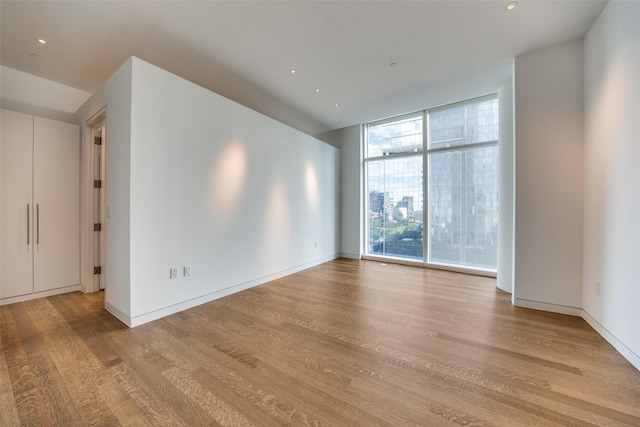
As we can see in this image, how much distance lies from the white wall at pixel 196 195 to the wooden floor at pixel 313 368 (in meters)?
0.46

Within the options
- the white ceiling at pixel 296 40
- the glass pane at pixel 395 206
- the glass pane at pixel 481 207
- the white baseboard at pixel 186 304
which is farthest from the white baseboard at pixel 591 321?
the white baseboard at pixel 186 304

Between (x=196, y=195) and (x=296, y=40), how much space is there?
85.4 inches

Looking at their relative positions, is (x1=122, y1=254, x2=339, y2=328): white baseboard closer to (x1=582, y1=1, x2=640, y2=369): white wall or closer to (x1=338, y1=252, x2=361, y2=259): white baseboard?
(x1=338, y1=252, x2=361, y2=259): white baseboard

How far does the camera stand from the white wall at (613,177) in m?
1.90

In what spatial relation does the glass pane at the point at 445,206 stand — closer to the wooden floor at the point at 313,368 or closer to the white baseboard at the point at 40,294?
the wooden floor at the point at 313,368

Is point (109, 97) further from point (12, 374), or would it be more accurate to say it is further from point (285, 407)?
point (285, 407)

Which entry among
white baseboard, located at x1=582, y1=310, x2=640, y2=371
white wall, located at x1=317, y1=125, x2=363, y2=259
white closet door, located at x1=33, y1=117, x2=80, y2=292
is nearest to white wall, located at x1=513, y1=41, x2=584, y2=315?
white baseboard, located at x1=582, y1=310, x2=640, y2=371

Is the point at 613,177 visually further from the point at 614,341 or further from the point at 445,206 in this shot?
the point at 445,206

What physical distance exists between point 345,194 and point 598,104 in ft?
13.9

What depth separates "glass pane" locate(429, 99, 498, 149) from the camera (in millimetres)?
4265

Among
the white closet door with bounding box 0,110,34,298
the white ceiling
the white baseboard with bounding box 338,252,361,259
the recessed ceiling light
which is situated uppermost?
the white ceiling

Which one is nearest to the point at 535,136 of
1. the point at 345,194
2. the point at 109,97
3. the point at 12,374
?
the point at 345,194

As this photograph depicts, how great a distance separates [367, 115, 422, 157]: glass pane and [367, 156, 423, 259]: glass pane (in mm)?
212

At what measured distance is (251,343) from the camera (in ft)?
7.00
